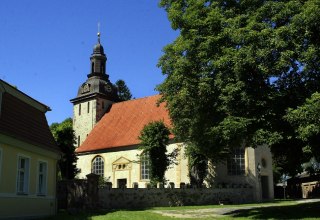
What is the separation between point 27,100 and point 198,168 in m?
19.5

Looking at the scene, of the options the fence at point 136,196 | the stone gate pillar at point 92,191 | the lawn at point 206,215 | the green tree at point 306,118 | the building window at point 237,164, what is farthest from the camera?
the building window at point 237,164

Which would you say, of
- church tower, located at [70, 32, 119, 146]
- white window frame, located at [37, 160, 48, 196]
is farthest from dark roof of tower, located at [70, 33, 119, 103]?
white window frame, located at [37, 160, 48, 196]

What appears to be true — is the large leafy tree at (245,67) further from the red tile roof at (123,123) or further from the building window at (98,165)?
the building window at (98,165)

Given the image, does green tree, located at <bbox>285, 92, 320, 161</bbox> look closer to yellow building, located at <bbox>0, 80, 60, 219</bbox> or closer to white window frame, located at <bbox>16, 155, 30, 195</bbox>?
yellow building, located at <bbox>0, 80, 60, 219</bbox>

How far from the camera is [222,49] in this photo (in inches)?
666

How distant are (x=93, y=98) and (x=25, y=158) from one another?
32685 millimetres

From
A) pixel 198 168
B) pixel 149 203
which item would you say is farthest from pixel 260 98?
pixel 198 168

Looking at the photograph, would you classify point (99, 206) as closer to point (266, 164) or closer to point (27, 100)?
point (27, 100)

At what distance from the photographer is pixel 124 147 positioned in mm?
41750

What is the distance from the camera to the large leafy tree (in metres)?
15.7

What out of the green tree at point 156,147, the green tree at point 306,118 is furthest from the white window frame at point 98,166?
the green tree at point 306,118

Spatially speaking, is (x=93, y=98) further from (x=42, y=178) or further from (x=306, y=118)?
(x=306, y=118)

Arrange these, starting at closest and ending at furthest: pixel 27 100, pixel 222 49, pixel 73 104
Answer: pixel 222 49, pixel 27 100, pixel 73 104

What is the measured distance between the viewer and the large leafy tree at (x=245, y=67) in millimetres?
15656
